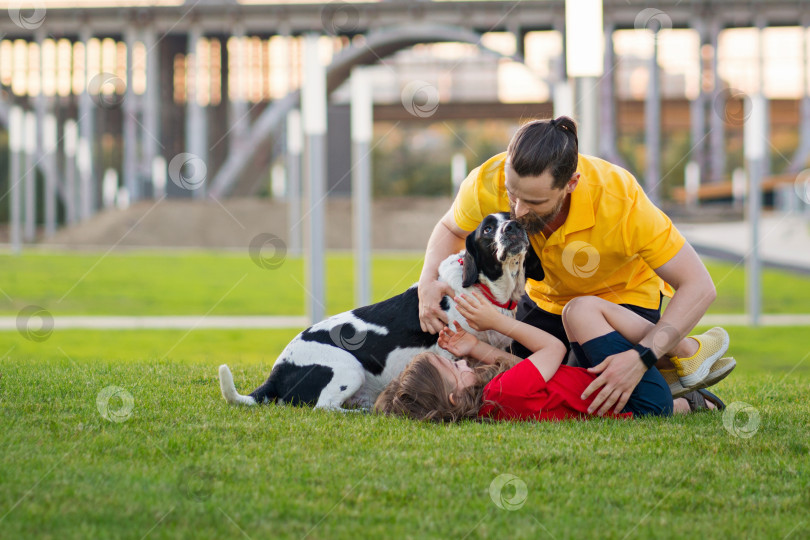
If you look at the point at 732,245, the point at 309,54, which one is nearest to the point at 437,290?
the point at 309,54

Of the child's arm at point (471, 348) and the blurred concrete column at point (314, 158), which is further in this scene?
the blurred concrete column at point (314, 158)

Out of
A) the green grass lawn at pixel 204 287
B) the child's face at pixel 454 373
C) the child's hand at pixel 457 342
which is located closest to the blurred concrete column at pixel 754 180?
the green grass lawn at pixel 204 287

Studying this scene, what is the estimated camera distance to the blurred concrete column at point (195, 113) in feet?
187

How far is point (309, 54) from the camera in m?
10.4

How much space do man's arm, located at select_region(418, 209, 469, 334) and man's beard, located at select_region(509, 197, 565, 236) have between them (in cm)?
56

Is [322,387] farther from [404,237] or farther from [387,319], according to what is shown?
[404,237]

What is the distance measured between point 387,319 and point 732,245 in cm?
2722

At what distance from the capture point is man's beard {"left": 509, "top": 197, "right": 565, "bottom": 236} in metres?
4.65

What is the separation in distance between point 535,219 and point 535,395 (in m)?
0.93

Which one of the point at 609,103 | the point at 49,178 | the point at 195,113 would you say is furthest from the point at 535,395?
the point at 195,113

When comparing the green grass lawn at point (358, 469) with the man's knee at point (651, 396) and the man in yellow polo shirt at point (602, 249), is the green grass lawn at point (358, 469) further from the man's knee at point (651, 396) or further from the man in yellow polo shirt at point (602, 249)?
the man in yellow polo shirt at point (602, 249)

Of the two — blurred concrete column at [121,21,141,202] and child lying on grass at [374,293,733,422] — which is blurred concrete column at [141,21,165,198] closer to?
blurred concrete column at [121,21,141,202]

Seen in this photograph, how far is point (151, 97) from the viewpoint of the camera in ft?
186

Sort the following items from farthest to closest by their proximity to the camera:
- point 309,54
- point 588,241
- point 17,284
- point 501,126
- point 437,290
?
point 501,126 → point 17,284 → point 309,54 → point 437,290 → point 588,241
